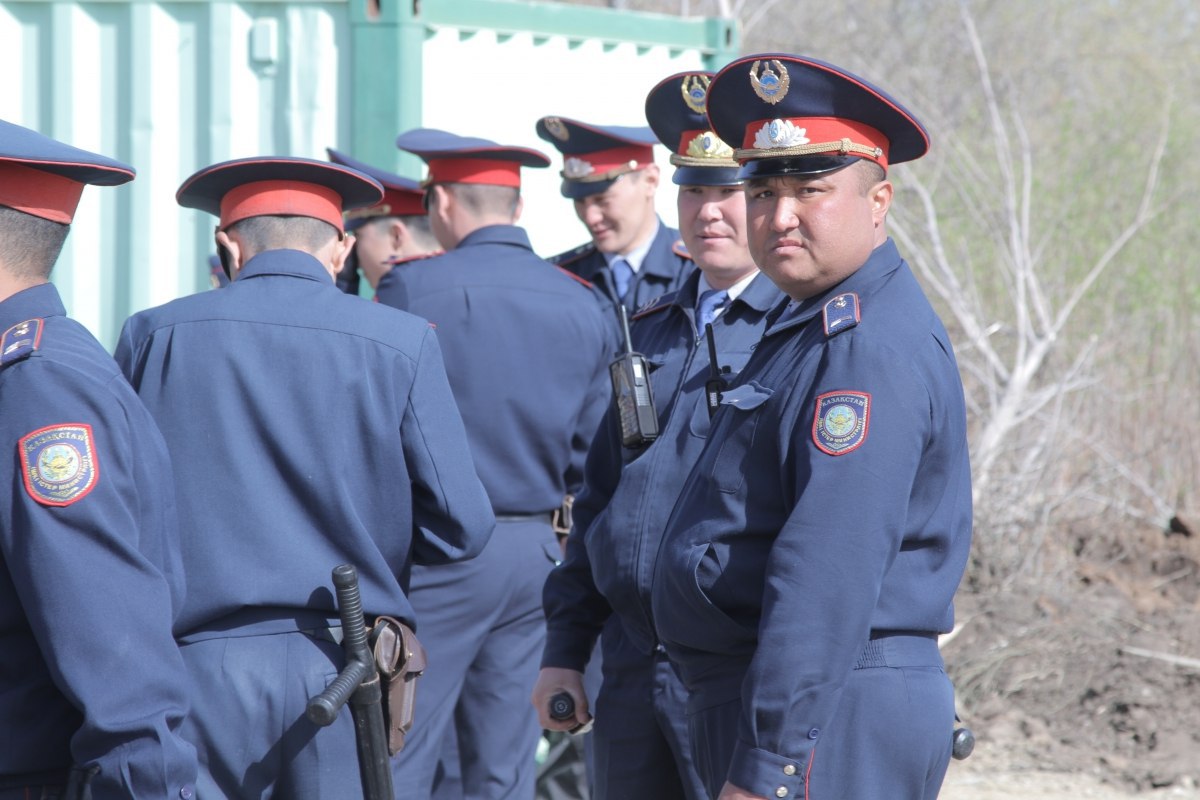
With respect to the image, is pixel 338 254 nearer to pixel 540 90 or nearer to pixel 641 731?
pixel 641 731

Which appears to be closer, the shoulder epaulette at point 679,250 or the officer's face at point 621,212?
the shoulder epaulette at point 679,250

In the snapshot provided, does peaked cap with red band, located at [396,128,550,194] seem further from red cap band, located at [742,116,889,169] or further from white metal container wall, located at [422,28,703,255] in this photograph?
red cap band, located at [742,116,889,169]

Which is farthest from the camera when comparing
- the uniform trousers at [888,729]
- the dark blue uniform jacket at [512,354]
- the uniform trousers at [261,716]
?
the dark blue uniform jacket at [512,354]

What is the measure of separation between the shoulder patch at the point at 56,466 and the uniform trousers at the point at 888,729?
1.02m

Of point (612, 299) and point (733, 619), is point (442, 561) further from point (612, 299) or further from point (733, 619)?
point (612, 299)

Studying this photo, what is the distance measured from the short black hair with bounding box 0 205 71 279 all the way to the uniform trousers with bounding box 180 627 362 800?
914 mm

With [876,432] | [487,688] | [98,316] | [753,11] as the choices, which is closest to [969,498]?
[876,432]

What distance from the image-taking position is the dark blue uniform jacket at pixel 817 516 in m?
2.19

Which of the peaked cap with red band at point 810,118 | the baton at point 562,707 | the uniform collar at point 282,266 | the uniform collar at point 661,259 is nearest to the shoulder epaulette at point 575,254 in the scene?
the uniform collar at point 661,259

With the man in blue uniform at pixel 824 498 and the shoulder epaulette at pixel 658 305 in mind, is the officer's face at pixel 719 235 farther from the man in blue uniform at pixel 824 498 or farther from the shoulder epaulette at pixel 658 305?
the man in blue uniform at pixel 824 498

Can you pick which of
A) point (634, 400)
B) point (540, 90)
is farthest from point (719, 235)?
point (540, 90)

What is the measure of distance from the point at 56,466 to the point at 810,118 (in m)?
1.30

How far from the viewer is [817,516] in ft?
7.22

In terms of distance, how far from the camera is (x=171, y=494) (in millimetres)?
2248
